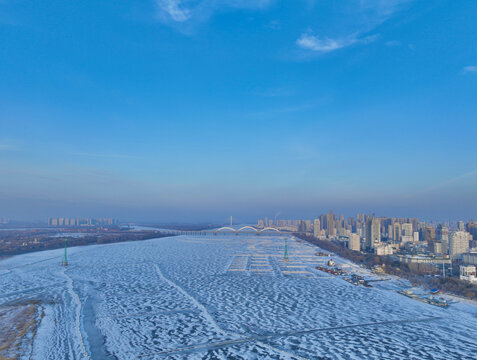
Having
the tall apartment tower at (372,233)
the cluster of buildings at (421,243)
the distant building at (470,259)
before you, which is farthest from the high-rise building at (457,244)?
the tall apartment tower at (372,233)

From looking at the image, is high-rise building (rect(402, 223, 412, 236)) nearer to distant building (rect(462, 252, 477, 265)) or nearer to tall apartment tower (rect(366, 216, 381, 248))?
tall apartment tower (rect(366, 216, 381, 248))

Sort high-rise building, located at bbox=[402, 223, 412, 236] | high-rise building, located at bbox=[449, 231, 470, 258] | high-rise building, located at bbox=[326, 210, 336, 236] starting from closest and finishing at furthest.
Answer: high-rise building, located at bbox=[449, 231, 470, 258] → high-rise building, located at bbox=[402, 223, 412, 236] → high-rise building, located at bbox=[326, 210, 336, 236]

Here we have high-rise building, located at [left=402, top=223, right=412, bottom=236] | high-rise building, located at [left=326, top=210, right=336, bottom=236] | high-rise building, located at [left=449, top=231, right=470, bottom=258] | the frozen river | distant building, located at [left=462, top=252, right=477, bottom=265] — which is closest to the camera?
the frozen river

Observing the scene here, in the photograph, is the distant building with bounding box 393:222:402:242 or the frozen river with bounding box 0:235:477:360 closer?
the frozen river with bounding box 0:235:477:360

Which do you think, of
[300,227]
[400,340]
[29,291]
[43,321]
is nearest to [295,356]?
[400,340]

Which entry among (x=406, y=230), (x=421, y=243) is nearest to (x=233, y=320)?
(x=421, y=243)

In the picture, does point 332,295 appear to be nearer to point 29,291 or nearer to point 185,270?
point 185,270

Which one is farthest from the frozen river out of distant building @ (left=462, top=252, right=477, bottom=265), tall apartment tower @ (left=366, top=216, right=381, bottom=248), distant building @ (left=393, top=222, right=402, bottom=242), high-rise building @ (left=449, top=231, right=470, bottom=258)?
distant building @ (left=393, top=222, right=402, bottom=242)
